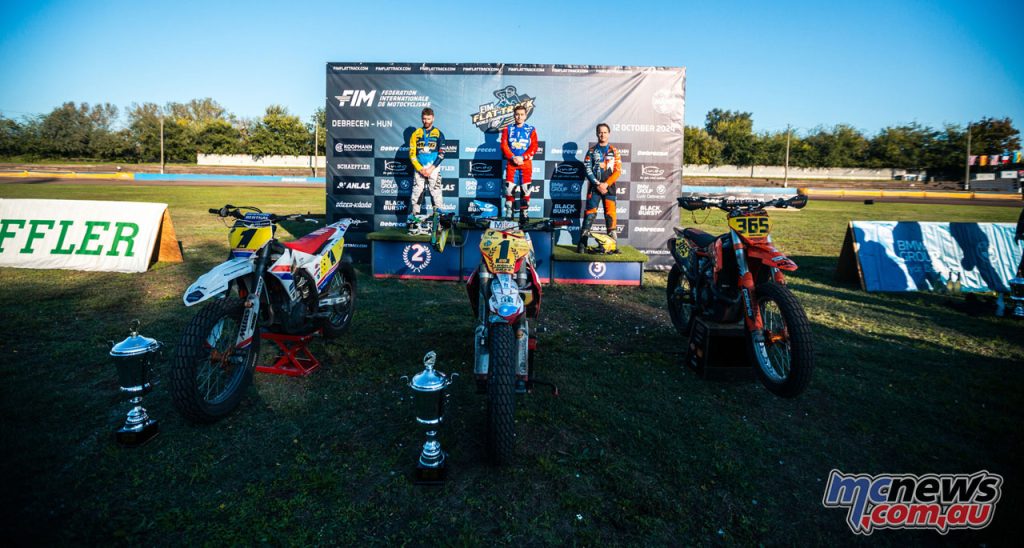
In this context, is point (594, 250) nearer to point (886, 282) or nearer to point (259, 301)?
point (886, 282)

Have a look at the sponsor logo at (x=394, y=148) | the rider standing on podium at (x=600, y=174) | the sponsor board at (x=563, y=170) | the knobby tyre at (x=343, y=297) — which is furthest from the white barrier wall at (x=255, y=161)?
the knobby tyre at (x=343, y=297)

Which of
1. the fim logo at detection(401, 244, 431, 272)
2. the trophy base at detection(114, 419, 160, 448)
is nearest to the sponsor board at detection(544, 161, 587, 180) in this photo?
the fim logo at detection(401, 244, 431, 272)

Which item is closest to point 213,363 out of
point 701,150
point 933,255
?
point 933,255

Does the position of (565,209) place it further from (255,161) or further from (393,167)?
(255,161)

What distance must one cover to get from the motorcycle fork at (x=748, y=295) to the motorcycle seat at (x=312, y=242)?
140 inches

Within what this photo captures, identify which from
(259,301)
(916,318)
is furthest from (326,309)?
(916,318)

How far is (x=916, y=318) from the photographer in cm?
624

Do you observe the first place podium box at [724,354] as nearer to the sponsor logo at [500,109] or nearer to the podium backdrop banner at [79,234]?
the sponsor logo at [500,109]

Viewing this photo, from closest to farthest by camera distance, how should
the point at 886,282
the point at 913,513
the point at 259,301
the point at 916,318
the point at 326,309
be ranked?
the point at 913,513 → the point at 259,301 → the point at 326,309 → the point at 916,318 → the point at 886,282

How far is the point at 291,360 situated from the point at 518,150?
5.53 metres

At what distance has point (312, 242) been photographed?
14.7 ft

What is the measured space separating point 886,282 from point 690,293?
4.87 metres

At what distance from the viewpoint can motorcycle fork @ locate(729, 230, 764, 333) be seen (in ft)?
12.7

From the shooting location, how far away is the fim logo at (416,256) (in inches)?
324
